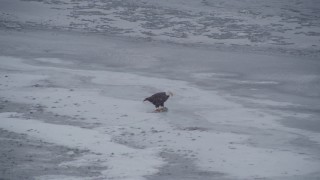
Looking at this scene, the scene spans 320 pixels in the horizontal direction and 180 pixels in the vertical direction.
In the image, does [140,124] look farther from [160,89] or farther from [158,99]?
[160,89]

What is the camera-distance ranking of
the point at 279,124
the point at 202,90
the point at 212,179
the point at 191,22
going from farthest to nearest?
the point at 191,22 < the point at 202,90 < the point at 279,124 < the point at 212,179

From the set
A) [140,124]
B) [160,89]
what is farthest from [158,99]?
[160,89]

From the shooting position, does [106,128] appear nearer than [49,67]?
Yes

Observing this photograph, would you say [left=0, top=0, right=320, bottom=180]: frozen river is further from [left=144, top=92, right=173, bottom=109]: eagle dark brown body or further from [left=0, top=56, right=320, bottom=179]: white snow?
[left=144, top=92, right=173, bottom=109]: eagle dark brown body

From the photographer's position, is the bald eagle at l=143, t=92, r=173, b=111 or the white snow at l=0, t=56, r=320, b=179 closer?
the white snow at l=0, t=56, r=320, b=179

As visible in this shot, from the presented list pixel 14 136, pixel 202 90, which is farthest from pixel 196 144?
pixel 202 90

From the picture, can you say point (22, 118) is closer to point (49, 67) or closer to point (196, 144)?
point (196, 144)

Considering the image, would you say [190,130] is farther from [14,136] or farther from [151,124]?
[14,136]

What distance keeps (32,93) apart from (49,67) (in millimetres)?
3232

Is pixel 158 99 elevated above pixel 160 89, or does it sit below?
above

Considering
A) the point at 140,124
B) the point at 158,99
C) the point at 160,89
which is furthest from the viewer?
the point at 160,89

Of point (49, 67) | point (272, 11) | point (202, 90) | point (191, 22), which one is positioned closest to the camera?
point (202, 90)

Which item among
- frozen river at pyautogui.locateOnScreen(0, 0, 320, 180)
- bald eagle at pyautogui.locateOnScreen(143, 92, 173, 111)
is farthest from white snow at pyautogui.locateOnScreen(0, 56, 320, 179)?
bald eagle at pyautogui.locateOnScreen(143, 92, 173, 111)

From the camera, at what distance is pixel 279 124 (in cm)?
1172
